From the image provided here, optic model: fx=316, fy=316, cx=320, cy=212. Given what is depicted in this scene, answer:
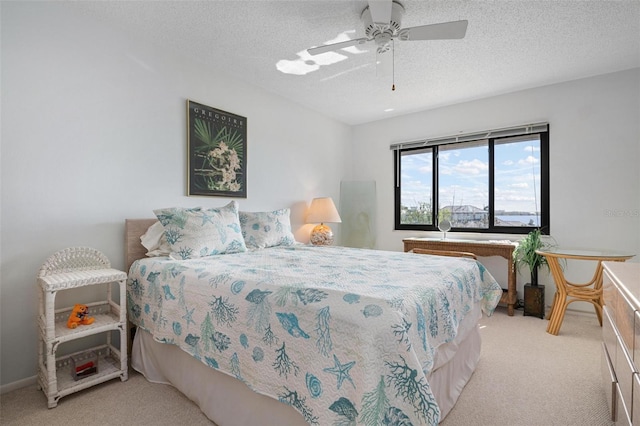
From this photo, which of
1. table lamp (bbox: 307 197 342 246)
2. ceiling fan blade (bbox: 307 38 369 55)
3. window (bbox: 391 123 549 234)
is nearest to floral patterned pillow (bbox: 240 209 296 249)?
table lamp (bbox: 307 197 342 246)

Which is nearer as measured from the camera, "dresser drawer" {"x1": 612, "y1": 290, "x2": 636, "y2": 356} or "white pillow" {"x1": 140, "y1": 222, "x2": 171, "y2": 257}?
"dresser drawer" {"x1": 612, "y1": 290, "x2": 636, "y2": 356}

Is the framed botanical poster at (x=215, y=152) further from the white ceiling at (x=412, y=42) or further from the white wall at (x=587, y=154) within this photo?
the white wall at (x=587, y=154)

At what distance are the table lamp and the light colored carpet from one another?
7.13ft

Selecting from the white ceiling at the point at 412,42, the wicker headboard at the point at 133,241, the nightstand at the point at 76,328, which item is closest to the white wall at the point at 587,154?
the white ceiling at the point at 412,42

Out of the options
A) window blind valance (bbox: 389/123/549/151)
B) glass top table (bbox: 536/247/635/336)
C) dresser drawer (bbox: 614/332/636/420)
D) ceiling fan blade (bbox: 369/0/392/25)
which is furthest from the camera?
window blind valance (bbox: 389/123/549/151)

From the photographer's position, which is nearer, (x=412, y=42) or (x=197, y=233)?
(x=197, y=233)

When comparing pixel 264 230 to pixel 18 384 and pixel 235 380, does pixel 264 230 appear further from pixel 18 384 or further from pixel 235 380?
pixel 18 384

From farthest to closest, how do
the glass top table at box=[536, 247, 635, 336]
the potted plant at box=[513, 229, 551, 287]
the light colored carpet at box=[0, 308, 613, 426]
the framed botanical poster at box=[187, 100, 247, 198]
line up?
the potted plant at box=[513, 229, 551, 287] < the framed botanical poster at box=[187, 100, 247, 198] < the glass top table at box=[536, 247, 635, 336] < the light colored carpet at box=[0, 308, 613, 426]

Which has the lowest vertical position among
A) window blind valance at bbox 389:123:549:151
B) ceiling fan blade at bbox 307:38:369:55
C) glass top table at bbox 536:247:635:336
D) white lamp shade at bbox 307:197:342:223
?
glass top table at bbox 536:247:635:336

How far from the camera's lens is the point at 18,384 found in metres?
1.98

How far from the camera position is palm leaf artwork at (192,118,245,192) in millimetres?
3014

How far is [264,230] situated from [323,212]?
122 cm

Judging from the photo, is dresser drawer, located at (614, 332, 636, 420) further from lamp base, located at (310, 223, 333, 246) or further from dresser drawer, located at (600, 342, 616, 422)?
lamp base, located at (310, 223, 333, 246)

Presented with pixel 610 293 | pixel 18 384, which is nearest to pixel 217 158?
pixel 18 384
